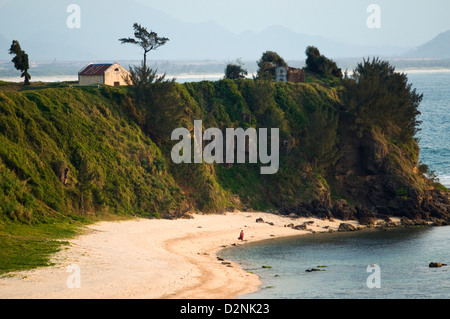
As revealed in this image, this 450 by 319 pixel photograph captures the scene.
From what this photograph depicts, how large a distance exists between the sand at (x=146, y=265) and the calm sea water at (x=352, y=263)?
7.30 feet

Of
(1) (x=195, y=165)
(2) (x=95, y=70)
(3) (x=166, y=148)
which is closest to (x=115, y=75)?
(2) (x=95, y=70)

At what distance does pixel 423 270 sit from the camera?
58.1m

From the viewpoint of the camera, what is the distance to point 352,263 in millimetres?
60406

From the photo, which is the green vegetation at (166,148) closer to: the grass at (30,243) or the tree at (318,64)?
the grass at (30,243)

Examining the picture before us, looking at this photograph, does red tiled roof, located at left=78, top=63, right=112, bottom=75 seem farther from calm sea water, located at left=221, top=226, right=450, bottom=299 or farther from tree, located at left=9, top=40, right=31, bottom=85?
calm sea water, located at left=221, top=226, right=450, bottom=299

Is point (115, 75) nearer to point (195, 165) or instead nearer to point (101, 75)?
point (101, 75)

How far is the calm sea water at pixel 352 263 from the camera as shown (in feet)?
164

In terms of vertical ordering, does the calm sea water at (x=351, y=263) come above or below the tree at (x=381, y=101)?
below

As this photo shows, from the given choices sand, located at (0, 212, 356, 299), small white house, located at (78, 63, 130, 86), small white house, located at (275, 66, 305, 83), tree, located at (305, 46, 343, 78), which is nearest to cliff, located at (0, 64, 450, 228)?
small white house, located at (78, 63, 130, 86)

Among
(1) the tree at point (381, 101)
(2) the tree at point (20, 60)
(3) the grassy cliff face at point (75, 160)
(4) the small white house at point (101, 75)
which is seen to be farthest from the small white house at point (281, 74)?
(2) the tree at point (20, 60)

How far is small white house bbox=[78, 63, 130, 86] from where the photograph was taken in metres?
87.7

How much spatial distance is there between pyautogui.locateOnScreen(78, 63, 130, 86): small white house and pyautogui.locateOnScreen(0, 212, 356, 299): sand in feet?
79.0

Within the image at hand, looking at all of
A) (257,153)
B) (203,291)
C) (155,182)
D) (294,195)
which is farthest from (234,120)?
(203,291)
